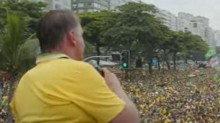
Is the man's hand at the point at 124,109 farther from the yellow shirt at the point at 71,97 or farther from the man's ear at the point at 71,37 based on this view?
the man's ear at the point at 71,37

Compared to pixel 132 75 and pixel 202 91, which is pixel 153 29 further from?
pixel 202 91

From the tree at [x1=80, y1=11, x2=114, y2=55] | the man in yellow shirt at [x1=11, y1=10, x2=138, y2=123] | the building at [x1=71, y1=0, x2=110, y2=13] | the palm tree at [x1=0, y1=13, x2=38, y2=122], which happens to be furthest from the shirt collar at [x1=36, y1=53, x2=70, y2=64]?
the building at [x1=71, y1=0, x2=110, y2=13]

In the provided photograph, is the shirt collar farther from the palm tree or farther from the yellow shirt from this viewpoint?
the palm tree

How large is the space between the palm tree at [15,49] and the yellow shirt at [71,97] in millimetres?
10133

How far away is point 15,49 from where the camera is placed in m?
12.5

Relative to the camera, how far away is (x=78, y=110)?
60.4 inches

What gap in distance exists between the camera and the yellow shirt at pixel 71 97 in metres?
1.52

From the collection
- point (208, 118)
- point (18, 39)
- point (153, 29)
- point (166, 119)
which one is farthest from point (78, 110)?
point (153, 29)

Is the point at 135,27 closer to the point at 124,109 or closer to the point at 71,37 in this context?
the point at 71,37

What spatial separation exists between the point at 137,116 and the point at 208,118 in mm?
14874

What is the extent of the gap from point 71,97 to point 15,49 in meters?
11.2

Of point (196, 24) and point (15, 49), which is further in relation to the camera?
point (196, 24)

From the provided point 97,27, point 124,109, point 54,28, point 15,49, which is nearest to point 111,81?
point 124,109

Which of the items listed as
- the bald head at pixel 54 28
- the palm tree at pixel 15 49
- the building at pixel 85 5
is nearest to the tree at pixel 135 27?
the palm tree at pixel 15 49
